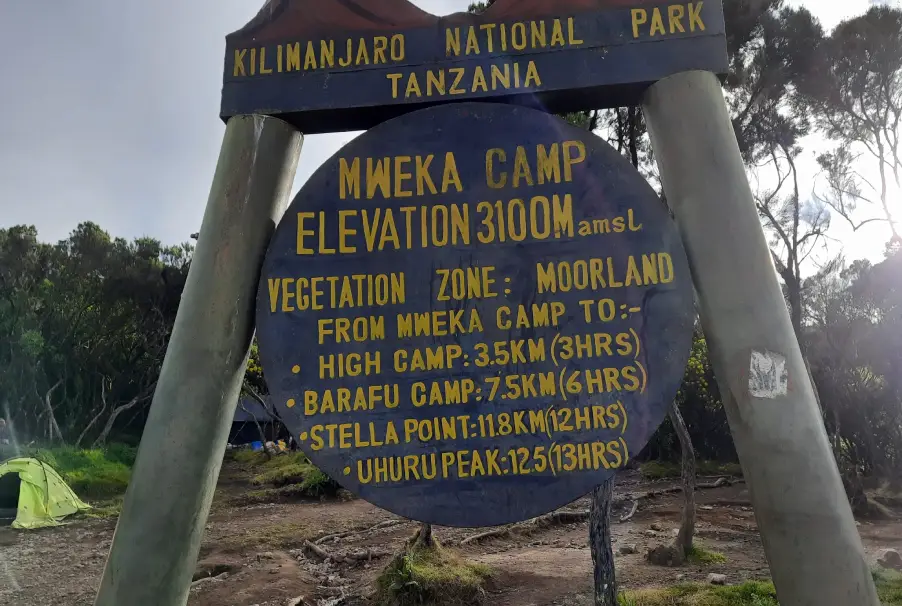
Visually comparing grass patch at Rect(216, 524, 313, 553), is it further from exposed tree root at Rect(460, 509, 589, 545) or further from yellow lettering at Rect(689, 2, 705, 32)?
yellow lettering at Rect(689, 2, 705, 32)

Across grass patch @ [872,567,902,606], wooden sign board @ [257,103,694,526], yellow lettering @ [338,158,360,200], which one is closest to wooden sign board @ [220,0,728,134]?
wooden sign board @ [257,103,694,526]

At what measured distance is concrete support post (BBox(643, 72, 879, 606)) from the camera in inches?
76.9

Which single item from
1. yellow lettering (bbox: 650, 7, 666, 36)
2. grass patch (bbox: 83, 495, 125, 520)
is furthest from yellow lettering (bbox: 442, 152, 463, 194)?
grass patch (bbox: 83, 495, 125, 520)

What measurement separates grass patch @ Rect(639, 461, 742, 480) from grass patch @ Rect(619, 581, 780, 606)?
1086cm

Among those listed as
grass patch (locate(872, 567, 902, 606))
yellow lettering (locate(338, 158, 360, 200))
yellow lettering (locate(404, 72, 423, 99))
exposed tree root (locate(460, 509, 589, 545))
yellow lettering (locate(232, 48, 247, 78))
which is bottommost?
grass patch (locate(872, 567, 902, 606))

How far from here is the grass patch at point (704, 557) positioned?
28.7 ft

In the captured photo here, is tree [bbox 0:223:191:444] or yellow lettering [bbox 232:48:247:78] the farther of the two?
tree [bbox 0:223:191:444]

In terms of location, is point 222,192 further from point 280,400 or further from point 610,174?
point 610,174

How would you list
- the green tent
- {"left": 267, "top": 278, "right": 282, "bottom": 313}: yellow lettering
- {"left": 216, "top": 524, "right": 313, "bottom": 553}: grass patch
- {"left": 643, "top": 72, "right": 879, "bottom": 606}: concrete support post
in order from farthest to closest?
the green tent
{"left": 216, "top": 524, "right": 313, "bottom": 553}: grass patch
{"left": 267, "top": 278, "right": 282, "bottom": 313}: yellow lettering
{"left": 643, "top": 72, "right": 879, "bottom": 606}: concrete support post

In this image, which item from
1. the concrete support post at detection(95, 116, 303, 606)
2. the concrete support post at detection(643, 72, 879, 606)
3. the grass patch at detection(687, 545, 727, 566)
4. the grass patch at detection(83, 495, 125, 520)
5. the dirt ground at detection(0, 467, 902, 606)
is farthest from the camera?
the grass patch at detection(83, 495, 125, 520)

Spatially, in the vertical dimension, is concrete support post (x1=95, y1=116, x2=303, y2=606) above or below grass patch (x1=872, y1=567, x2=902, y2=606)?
above

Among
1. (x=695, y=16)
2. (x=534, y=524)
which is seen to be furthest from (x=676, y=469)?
(x=695, y=16)

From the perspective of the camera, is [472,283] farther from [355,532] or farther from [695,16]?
[355,532]

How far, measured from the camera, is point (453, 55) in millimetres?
2578
